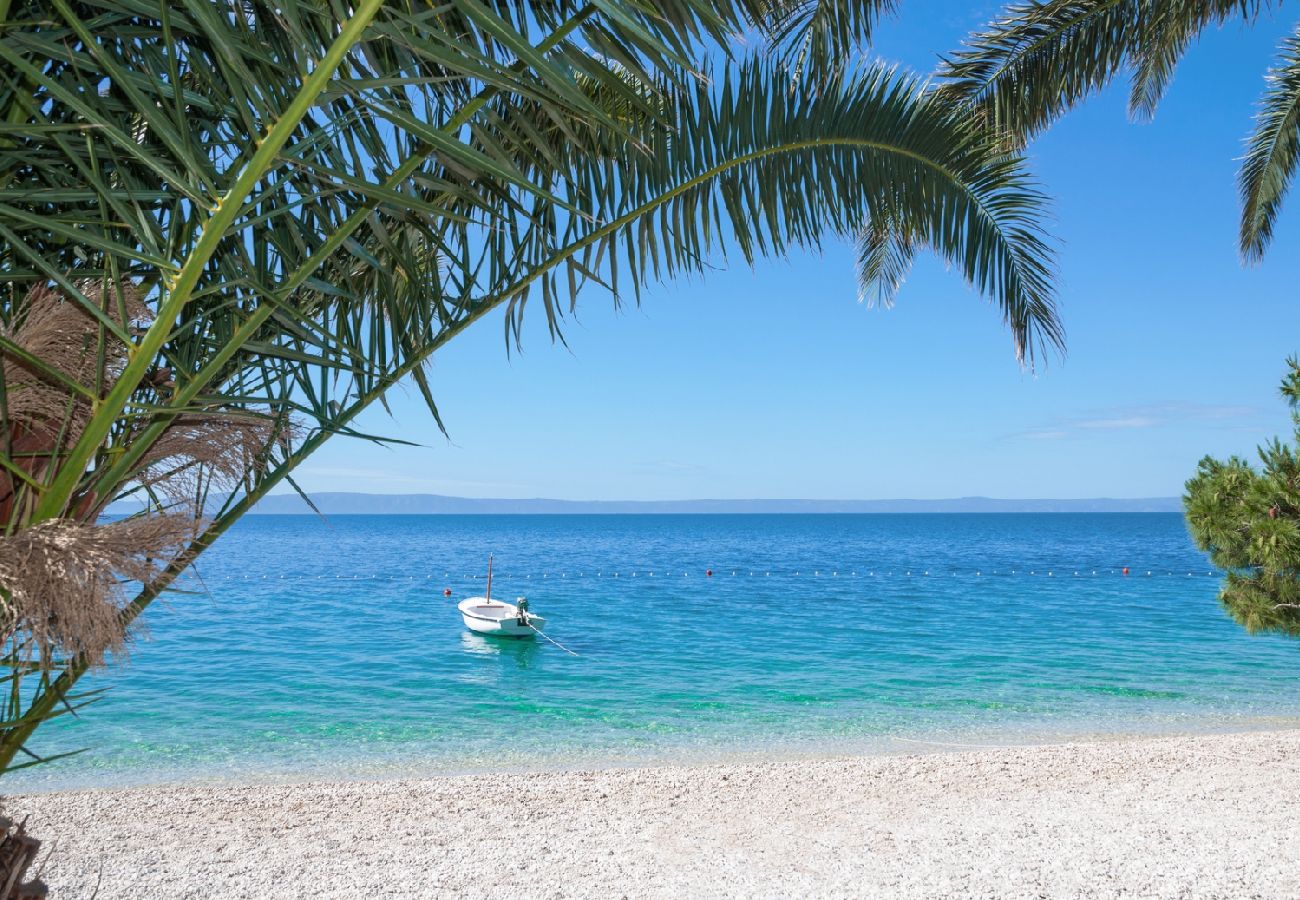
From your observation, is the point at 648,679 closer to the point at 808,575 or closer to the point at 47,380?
the point at 47,380

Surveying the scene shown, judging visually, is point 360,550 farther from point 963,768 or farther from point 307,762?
point 963,768

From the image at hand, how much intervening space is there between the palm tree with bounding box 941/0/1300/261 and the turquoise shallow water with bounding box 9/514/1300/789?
21.7 ft

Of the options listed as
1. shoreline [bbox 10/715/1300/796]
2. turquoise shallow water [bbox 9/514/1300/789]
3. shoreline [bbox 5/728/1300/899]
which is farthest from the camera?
turquoise shallow water [bbox 9/514/1300/789]

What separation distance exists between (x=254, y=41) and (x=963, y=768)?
8.51 m

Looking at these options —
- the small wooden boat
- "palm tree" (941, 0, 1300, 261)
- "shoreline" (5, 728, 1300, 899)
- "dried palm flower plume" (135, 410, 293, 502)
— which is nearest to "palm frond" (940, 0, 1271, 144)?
"palm tree" (941, 0, 1300, 261)

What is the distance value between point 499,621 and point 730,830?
1200 cm

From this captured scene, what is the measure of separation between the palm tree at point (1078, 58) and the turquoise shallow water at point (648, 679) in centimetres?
661

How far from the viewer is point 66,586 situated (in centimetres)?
104

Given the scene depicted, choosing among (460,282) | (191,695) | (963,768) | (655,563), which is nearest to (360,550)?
(655,563)

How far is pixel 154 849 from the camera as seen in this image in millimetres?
6008

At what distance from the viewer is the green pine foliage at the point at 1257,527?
5.50 metres

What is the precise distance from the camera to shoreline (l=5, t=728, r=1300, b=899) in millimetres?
5207

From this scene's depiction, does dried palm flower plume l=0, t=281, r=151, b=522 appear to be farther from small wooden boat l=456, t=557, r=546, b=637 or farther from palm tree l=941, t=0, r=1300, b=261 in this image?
small wooden boat l=456, t=557, r=546, b=637

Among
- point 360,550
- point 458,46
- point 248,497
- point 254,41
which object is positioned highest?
point 254,41
